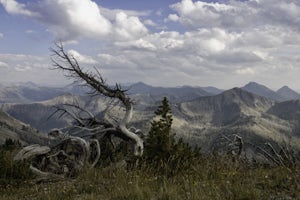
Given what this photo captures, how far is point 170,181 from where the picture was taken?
347 inches

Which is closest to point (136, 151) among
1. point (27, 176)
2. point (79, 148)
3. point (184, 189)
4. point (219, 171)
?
point (79, 148)

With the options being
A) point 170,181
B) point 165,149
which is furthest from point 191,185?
point 165,149

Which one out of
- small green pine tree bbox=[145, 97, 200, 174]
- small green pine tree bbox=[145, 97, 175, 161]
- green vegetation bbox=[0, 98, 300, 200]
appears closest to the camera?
green vegetation bbox=[0, 98, 300, 200]

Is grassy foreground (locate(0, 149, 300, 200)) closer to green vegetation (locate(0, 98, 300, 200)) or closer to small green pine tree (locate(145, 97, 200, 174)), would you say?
green vegetation (locate(0, 98, 300, 200))

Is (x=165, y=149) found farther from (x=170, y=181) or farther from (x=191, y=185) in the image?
(x=191, y=185)

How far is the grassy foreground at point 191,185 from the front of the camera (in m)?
7.24

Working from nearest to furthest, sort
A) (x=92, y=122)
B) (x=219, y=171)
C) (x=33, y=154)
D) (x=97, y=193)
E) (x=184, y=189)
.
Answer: (x=184, y=189)
(x=97, y=193)
(x=219, y=171)
(x=33, y=154)
(x=92, y=122)

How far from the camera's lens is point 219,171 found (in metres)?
9.34

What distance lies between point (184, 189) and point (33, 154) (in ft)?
32.9

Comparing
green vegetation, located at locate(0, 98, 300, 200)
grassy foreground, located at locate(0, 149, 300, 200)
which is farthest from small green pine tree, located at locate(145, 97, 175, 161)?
grassy foreground, located at locate(0, 149, 300, 200)

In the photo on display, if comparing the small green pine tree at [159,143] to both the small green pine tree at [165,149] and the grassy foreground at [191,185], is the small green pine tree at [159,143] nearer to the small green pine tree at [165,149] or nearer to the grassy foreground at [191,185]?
the small green pine tree at [165,149]

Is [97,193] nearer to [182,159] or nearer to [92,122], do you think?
[182,159]

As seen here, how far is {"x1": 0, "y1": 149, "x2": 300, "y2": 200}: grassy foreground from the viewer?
7.24 metres

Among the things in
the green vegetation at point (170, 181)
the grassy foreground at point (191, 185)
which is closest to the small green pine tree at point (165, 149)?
the green vegetation at point (170, 181)
